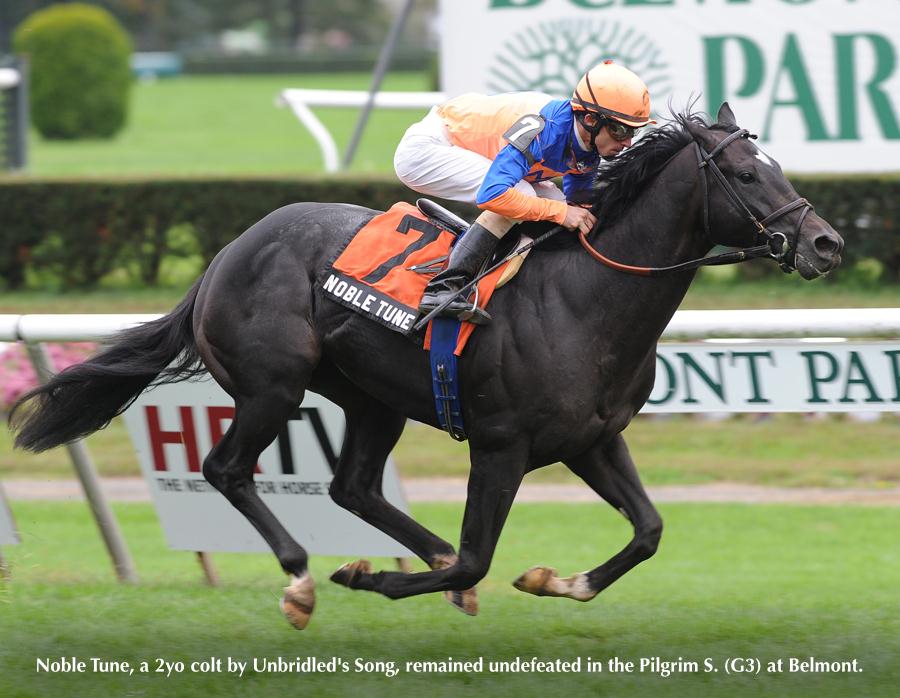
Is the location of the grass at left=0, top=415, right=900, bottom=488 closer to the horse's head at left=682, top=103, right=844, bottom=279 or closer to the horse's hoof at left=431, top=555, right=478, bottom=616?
the horse's hoof at left=431, top=555, right=478, bottom=616

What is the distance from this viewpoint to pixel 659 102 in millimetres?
9562

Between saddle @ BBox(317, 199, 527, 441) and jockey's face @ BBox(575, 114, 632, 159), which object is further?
saddle @ BBox(317, 199, 527, 441)

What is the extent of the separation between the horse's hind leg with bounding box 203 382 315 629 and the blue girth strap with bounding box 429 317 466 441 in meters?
0.53

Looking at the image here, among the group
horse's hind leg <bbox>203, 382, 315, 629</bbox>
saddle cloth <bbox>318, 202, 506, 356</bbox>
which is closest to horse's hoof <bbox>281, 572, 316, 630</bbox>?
horse's hind leg <bbox>203, 382, 315, 629</bbox>

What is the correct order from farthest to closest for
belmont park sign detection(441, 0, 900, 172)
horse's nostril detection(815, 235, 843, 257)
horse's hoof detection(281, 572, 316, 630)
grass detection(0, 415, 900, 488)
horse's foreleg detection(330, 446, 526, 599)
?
1. belmont park sign detection(441, 0, 900, 172)
2. grass detection(0, 415, 900, 488)
3. horse's hoof detection(281, 572, 316, 630)
4. horse's foreleg detection(330, 446, 526, 599)
5. horse's nostril detection(815, 235, 843, 257)

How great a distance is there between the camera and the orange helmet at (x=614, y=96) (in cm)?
421

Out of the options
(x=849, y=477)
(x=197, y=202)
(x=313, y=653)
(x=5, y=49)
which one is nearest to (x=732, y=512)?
(x=849, y=477)

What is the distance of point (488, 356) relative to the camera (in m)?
4.37

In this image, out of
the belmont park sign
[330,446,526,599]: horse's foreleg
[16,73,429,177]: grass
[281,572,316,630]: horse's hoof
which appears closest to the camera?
[330,446,526,599]: horse's foreleg

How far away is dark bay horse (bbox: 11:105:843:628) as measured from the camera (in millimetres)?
4250

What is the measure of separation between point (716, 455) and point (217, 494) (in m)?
3.32

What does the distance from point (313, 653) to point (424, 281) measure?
124cm

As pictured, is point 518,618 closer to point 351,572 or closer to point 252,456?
point 351,572

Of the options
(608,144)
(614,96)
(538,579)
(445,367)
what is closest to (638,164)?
(608,144)
